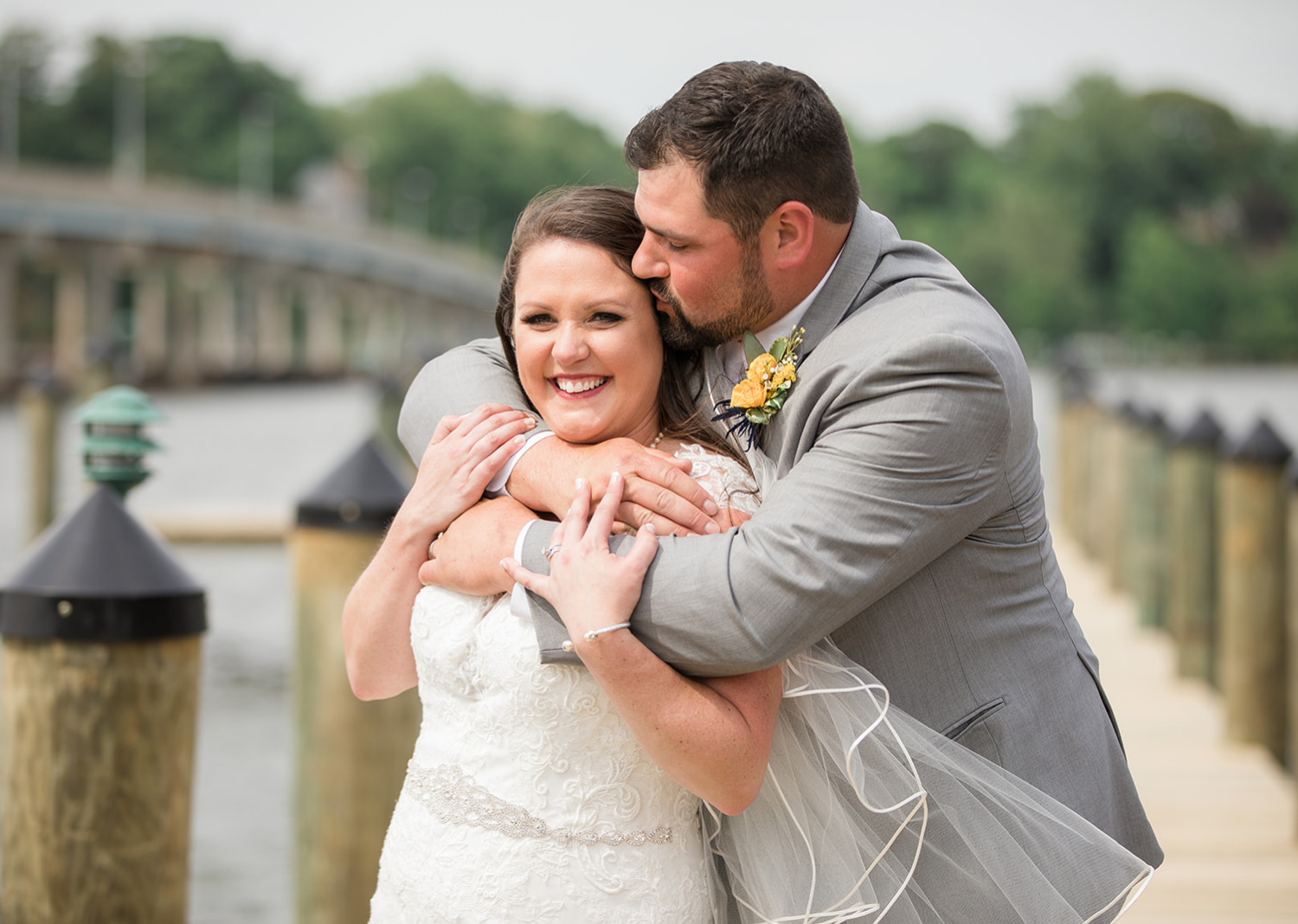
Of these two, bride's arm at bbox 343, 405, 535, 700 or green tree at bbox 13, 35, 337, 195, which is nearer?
bride's arm at bbox 343, 405, 535, 700

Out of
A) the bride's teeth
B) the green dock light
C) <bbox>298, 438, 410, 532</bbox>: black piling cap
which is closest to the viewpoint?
the bride's teeth

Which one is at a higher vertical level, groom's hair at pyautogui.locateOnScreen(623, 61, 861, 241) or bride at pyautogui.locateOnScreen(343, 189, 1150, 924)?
groom's hair at pyautogui.locateOnScreen(623, 61, 861, 241)

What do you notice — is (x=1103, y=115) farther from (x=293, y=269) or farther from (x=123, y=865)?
(x=123, y=865)

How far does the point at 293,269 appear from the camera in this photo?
55.0 meters

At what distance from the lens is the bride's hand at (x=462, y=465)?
8.08 ft

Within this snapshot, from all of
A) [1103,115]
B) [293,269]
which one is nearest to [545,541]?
[293,269]

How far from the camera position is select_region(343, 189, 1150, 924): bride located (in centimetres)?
233

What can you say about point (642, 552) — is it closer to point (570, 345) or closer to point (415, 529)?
point (570, 345)

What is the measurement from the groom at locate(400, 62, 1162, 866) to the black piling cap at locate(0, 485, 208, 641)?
65 centimetres

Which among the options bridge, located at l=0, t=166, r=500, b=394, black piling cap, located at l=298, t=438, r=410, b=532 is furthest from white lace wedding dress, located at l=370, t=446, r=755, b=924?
bridge, located at l=0, t=166, r=500, b=394

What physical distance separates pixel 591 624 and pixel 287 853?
6.66m

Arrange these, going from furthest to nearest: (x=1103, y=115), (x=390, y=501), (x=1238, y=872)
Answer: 1. (x=1103, y=115)
2. (x=1238, y=872)
3. (x=390, y=501)

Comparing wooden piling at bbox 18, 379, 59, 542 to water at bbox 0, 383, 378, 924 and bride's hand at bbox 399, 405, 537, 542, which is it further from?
bride's hand at bbox 399, 405, 537, 542

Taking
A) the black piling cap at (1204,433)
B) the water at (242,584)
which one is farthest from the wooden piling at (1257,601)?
the black piling cap at (1204,433)
